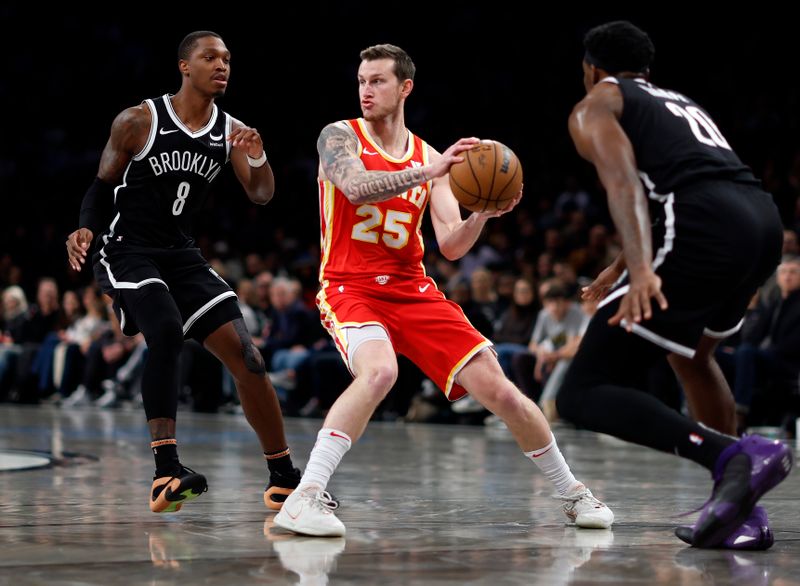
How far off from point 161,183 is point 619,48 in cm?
216

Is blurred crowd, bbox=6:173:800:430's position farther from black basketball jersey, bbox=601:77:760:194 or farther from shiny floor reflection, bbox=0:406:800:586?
black basketball jersey, bbox=601:77:760:194

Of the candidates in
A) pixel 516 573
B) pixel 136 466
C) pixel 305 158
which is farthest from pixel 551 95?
pixel 516 573

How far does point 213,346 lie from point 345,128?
116 cm

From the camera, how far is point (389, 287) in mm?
4836

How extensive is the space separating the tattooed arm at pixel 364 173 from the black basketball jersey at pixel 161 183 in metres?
0.80

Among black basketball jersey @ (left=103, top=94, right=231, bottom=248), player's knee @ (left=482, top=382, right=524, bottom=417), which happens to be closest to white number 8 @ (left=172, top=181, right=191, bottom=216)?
black basketball jersey @ (left=103, top=94, right=231, bottom=248)

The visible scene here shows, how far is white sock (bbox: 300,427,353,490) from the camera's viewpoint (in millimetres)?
4398

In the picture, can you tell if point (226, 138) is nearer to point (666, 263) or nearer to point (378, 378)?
point (378, 378)

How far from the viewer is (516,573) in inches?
143

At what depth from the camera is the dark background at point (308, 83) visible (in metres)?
16.8

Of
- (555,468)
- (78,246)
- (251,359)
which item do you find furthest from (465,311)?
(555,468)

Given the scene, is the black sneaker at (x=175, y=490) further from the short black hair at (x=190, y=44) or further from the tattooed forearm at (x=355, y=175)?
the short black hair at (x=190, y=44)

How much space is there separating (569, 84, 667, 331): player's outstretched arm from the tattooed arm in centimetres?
57

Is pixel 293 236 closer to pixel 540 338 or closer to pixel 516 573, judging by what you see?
pixel 540 338
